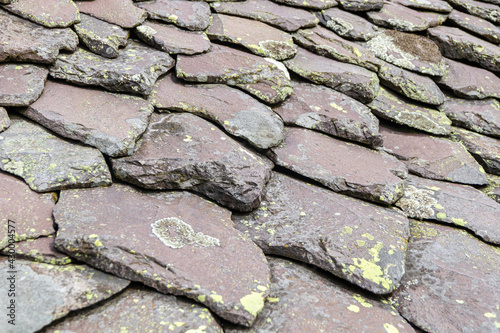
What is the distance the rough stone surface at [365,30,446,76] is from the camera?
304 cm

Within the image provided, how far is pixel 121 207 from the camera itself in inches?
65.0

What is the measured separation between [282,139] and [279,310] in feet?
3.29

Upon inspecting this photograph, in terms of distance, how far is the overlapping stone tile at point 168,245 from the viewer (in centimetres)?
141

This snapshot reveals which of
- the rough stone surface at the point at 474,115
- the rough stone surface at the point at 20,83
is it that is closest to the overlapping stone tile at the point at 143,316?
the rough stone surface at the point at 20,83

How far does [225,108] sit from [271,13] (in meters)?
1.26

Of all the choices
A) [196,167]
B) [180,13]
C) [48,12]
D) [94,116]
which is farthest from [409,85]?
[48,12]

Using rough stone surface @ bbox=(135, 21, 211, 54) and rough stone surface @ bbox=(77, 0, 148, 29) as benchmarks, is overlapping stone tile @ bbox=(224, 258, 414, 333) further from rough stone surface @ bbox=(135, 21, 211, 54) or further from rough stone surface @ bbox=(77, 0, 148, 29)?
rough stone surface @ bbox=(77, 0, 148, 29)

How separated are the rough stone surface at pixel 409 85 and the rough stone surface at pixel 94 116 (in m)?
1.84

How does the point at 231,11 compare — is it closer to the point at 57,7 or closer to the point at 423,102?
the point at 57,7

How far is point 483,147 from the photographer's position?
274 centimetres

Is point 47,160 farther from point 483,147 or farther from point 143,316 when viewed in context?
point 483,147

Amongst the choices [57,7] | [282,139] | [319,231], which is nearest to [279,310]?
[319,231]

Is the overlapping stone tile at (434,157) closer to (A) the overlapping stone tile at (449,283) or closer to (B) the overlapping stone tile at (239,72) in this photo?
(A) the overlapping stone tile at (449,283)

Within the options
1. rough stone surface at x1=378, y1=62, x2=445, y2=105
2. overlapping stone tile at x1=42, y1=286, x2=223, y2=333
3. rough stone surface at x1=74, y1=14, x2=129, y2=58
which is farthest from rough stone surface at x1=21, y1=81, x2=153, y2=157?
rough stone surface at x1=378, y1=62, x2=445, y2=105
